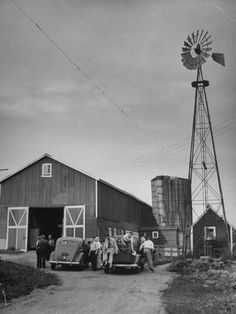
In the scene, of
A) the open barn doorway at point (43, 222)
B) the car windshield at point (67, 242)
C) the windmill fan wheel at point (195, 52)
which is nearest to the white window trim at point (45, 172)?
the open barn doorway at point (43, 222)

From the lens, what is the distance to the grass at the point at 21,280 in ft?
47.3

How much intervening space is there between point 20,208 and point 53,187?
10.5ft

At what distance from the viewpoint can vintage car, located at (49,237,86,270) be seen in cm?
2156

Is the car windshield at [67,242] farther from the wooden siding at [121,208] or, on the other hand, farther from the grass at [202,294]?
the wooden siding at [121,208]

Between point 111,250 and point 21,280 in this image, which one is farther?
point 111,250

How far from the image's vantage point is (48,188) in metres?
33.8

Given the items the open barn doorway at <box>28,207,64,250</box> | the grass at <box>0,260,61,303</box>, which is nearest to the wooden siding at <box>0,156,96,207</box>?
the open barn doorway at <box>28,207,64,250</box>

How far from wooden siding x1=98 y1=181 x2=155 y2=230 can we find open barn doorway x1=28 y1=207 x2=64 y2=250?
4519 mm

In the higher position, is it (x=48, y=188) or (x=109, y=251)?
(x=48, y=188)

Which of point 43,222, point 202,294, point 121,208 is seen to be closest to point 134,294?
point 202,294

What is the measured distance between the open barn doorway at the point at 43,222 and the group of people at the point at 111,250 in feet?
42.5

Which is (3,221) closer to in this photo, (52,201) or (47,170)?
(52,201)

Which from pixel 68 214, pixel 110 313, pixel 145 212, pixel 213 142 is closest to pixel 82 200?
pixel 68 214

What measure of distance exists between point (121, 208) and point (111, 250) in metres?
18.8
